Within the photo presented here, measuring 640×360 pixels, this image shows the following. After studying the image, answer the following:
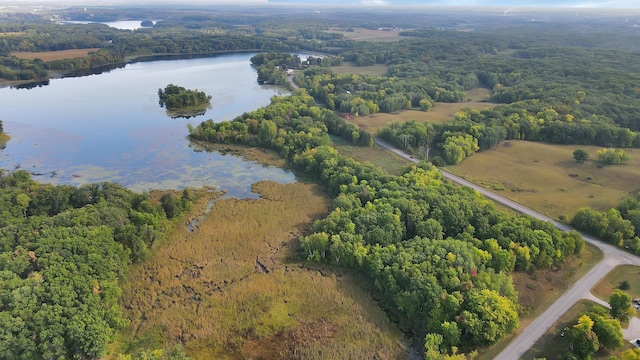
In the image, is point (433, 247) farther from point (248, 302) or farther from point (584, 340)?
point (248, 302)

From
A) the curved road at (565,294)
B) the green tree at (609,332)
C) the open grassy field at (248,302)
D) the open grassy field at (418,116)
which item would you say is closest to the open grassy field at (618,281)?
the curved road at (565,294)

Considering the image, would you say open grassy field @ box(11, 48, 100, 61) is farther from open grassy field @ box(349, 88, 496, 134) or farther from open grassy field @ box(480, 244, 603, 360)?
open grassy field @ box(480, 244, 603, 360)

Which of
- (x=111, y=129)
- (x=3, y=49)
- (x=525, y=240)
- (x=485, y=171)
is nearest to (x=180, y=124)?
(x=111, y=129)

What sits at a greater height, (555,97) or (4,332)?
(555,97)

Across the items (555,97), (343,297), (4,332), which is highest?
(555,97)

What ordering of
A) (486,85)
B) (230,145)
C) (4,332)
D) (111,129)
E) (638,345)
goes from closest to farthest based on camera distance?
1. (4,332)
2. (638,345)
3. (230,145)
4. (111,129)
5. (486,85)

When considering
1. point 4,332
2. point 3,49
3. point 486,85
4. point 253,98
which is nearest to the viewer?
point 4,332

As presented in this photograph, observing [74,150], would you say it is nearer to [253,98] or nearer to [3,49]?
[253,98]
